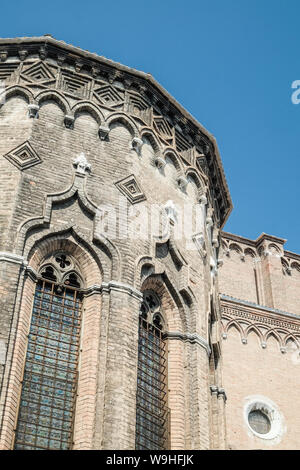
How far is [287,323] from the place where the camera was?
2188cm

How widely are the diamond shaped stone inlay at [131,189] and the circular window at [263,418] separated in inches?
261

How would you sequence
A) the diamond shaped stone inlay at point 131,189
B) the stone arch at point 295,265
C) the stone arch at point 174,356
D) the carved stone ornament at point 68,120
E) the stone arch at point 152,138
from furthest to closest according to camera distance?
the stone arch at point 295,265
the stone arch at point 152,138
the carved stone ornament at point 68,120
the diamond shaped stone inlay at point 131,189
the stone arch at point 174,356

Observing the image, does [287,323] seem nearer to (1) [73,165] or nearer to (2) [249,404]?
(2) [249,404]

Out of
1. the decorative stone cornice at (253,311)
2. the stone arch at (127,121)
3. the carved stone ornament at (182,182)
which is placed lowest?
the decorative stone cornice at (253,311)

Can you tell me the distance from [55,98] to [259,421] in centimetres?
951

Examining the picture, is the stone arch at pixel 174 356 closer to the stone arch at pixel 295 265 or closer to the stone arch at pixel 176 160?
the stone arch at pixel 176 160

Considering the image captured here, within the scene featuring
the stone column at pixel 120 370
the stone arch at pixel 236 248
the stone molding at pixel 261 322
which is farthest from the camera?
the stone arch at pixel 236 248

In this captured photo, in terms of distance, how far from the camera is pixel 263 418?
19781mm

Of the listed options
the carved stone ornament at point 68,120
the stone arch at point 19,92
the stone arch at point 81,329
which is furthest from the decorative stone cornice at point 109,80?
the stone arch at point 81,329

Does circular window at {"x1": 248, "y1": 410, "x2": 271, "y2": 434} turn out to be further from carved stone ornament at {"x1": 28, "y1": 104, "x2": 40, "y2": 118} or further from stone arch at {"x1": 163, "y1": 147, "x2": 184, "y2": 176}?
carved stone ornament at {"x1": 28, "y1": 104, "x2": 40, "y2": 118}

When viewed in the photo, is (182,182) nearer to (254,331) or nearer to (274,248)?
(254,331)

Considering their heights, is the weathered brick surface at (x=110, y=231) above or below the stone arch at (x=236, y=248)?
below

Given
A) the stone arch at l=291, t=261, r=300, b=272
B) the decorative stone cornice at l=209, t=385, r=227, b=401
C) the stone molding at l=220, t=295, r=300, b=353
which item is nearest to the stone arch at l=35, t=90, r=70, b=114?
the decorative stone cornice at l=209, t=385, r=227, b=401

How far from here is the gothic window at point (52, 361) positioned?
42.3 ft
